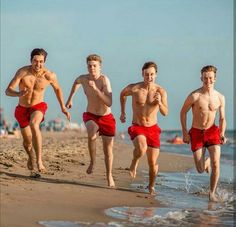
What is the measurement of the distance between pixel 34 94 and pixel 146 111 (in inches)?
76.1

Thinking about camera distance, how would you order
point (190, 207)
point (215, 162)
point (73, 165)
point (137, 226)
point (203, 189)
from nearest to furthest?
1. point (137, 226)
2. point (190, 207)
3. point (215, 162)
4. point (203, 189)
5. point (73, 165)

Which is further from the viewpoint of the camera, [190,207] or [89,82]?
[89,82]

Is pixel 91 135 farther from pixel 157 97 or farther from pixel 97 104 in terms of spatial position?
pixel 157 97

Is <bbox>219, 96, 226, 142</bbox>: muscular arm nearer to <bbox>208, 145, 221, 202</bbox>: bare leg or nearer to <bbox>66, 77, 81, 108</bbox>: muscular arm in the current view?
<bbox>208, 145, 221, 202</bbox>: bare leg

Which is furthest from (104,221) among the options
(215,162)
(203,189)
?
(203,189)

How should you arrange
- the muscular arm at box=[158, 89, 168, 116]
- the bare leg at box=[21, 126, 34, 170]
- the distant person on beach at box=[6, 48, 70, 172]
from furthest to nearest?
the bare leg at box=[21, 126, 34, 170], the distant person on beach at box=[6, 48, 70, 172], the muscular arm at box=[158, 89, 168, 116]

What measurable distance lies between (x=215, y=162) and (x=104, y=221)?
3.01 meters

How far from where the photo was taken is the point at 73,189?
891 cm

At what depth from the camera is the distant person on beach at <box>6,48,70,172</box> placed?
9.80 meters

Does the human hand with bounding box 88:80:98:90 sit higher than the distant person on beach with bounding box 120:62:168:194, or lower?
higher

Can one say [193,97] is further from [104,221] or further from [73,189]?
[104,221]

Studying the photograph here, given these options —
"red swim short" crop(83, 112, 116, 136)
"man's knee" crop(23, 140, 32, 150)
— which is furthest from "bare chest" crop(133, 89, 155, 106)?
"man's knee" crop(23, 140, 32, 150)

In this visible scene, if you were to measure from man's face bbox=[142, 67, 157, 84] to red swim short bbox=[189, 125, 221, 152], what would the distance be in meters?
1.13

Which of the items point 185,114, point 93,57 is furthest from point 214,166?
point 93,57
